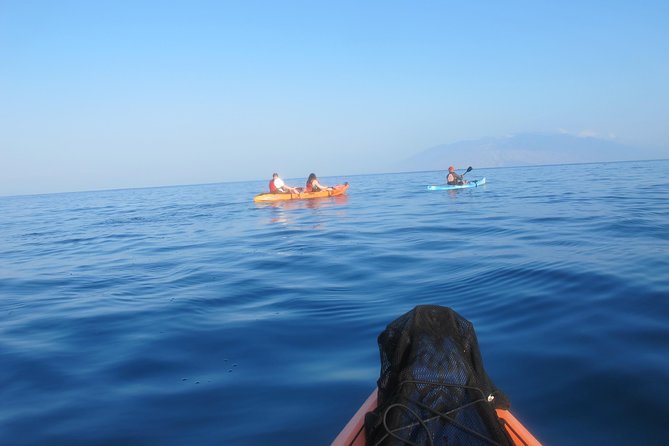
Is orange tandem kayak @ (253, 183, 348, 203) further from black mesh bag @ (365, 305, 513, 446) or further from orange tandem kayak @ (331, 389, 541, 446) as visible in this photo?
orange tandem kayak @ (331, 389, 541, 446)

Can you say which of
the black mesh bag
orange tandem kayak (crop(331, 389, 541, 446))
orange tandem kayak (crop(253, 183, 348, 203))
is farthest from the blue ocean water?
orange tandem kayak (crop(253, 183, 348, 203))

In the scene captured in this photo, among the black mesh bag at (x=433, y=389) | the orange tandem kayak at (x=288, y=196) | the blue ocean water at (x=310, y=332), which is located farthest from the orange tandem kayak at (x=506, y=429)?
the orange tandem kayak at (x=288, y=196)

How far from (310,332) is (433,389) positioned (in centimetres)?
282

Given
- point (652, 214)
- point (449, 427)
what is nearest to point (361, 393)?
point (449, 427)

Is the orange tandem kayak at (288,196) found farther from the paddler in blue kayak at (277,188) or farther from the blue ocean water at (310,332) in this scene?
the blue ocean water at (310,332)

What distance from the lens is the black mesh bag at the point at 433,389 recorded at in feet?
7.72

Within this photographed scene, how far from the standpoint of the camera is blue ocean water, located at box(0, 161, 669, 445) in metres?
3.53

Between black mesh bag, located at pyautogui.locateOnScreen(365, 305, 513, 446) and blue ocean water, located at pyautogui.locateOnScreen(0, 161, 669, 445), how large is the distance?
0.89m

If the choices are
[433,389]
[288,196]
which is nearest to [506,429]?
[433,389]

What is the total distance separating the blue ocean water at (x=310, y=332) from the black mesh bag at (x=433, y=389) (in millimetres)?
886

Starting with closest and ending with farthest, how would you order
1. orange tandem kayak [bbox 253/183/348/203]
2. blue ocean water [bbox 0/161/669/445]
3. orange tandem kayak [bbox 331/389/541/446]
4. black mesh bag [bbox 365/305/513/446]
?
black mesh bag [bbox 365/305/513/446] < orange tandem kayak [bbox 331/389/541/446] < blue ocean water [bbox 0/161/669/445] < orange tandem kayak [bbox 253/183/348/203]

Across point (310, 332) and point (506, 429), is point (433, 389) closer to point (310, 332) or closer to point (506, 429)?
point (506, 429)

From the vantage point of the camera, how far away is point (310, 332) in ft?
17.3

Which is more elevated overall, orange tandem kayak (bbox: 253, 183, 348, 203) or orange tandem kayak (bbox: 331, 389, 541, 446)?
orange tandem kayak (bbox: 253, 183, 348, 203)
